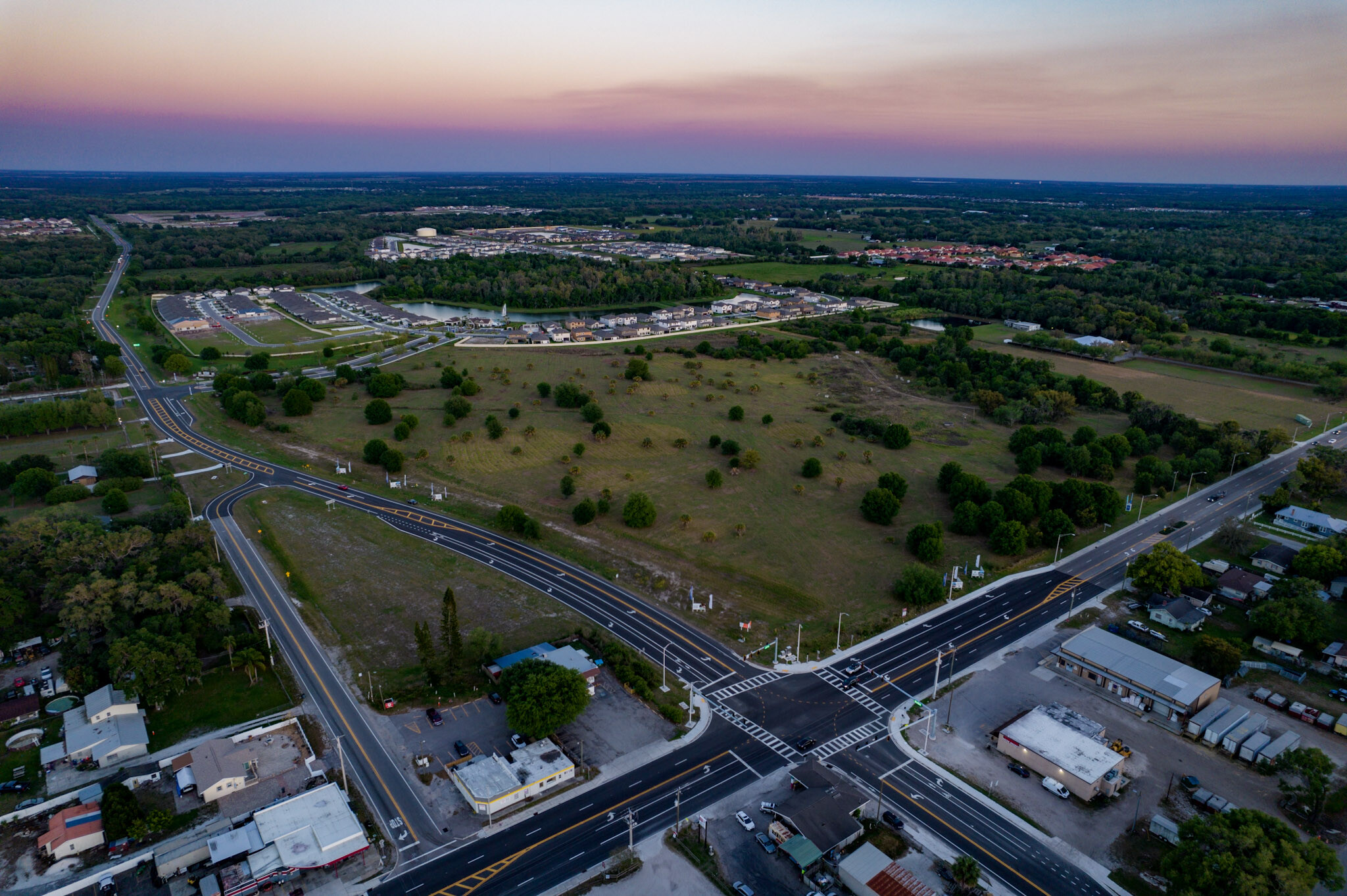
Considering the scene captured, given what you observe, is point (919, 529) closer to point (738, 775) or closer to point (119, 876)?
point (738, 775)

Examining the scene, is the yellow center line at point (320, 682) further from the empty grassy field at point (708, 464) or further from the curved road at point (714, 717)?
the empty grassy field at point (708, 464)

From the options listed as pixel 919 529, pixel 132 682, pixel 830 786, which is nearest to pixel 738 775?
pixel 830 786

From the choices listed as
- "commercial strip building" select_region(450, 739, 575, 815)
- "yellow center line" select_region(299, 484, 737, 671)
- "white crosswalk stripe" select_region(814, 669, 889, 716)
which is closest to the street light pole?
"white crosswalk stripe" select_region(814, 669, 889, 716)

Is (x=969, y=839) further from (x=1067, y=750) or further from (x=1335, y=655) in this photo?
(x=1335, y=655)

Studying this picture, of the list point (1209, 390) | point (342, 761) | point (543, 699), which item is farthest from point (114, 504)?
point (1209, 390)

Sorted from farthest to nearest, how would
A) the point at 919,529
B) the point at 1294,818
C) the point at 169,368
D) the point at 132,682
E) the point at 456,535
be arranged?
the point at 169,368
the point at 456,535
the point at 919,529
the point at 132,682
the point at 1294,818
